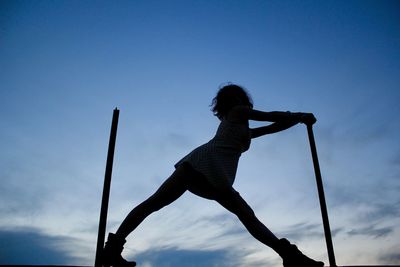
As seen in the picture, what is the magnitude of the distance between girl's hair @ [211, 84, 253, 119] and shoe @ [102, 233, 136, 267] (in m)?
1.75

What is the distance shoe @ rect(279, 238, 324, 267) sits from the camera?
2.90m

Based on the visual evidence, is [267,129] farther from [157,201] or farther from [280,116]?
[157,201]

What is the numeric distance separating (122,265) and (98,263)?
10.1 inches

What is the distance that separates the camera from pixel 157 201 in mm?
3340

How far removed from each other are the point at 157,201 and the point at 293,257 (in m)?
1.37

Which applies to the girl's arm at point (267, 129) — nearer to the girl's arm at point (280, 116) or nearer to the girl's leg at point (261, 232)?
the girl's arm at point (280, 116)

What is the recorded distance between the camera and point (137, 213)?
3258 mm

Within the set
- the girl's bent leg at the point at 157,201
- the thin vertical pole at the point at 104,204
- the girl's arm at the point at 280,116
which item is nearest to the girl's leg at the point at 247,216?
the girl's bent leg at the point at 157,201

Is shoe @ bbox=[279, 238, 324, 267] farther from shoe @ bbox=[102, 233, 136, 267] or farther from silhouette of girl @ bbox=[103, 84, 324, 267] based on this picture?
shoe @ bbox=[102, 233, 136, 267]

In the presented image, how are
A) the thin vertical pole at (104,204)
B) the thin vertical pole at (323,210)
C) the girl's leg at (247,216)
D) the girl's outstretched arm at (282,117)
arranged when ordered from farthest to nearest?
the girl's outstretched arm at (282,117), the girl's leg at (247,216), the thin vertical pole at (323,210), the thin vertical pole at (104,204)

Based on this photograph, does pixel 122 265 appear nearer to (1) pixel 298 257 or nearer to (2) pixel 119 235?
(2) pixel 119 235

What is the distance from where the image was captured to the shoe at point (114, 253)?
2.99 metres

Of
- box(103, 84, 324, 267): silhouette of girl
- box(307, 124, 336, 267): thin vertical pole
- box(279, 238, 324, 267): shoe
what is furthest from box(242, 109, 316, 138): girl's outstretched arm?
box(279, 238, 324, 267): shoe

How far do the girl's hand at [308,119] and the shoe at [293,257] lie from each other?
121 cm
